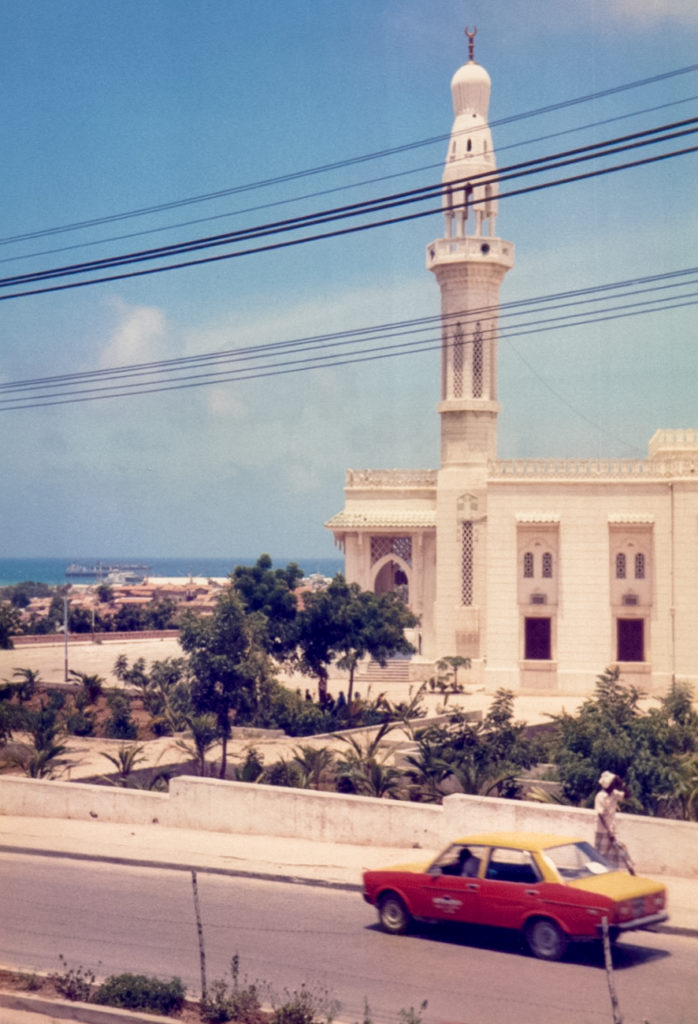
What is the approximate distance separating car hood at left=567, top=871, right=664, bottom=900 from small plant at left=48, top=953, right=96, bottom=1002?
145 inches

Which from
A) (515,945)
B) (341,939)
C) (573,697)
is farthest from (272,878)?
(573,697)

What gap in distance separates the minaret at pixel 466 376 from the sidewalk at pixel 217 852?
22.9m

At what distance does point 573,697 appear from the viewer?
3434 centimetres

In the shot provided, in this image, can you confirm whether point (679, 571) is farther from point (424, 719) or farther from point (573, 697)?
point (424, 719)

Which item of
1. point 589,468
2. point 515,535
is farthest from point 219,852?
point 589,468

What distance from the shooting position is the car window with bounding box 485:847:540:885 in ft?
30.5

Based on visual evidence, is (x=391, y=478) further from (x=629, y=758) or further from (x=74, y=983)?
(x=74, y=983)

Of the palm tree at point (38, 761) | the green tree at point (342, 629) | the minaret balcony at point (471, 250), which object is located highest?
the minaret balcony at point (471, 250)

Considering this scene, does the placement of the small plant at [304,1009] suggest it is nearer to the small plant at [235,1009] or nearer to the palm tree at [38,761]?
the small plant at [235,1009]

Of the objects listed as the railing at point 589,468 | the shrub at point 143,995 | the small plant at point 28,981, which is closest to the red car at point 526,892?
the shrub at point 143,995

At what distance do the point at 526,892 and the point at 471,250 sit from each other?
3101cm

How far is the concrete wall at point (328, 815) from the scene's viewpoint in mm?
11922

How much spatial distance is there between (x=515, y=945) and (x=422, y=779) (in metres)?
6.80

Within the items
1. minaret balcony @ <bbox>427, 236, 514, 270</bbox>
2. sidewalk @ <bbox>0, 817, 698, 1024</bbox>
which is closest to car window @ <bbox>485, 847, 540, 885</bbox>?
sidewalk @ <bbox>0, 817, 698, 1024</bbox>
